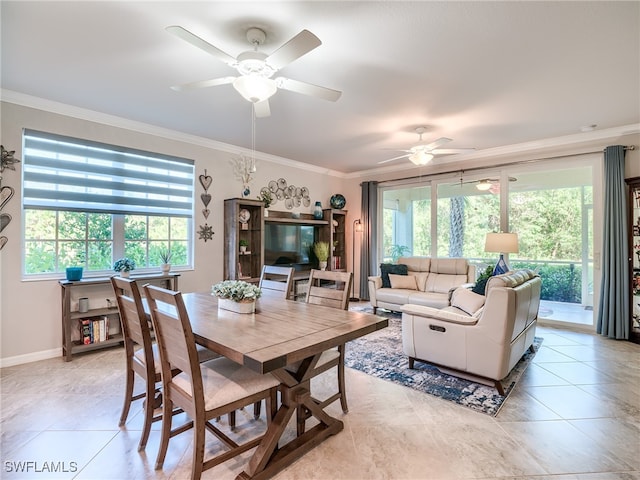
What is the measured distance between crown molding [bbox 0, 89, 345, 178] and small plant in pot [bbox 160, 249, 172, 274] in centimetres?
154

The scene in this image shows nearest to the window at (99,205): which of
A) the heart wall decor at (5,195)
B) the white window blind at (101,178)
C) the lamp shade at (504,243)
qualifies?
the white window blind at (101,178)

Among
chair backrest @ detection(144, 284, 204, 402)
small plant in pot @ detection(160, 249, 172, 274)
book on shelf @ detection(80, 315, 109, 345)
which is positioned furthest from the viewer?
small plant in pot @ detection(160, 249, 172, 274)

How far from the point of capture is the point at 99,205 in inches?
146

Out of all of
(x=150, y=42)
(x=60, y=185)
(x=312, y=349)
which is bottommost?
(x=312, y=349)

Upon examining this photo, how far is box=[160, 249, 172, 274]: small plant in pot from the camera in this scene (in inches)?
159

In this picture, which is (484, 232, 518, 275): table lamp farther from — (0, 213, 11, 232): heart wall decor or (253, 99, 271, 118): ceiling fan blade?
(0, 213, 11, 232): heart wall decor

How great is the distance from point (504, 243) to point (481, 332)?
2325 mm

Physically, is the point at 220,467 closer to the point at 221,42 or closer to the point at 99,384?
the point at 99,384

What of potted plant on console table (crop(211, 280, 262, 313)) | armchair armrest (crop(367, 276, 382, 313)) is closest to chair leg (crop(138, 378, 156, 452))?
potted plant on console table (crop(211, 280, 262, 313))

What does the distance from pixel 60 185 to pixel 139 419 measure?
8.91 ft

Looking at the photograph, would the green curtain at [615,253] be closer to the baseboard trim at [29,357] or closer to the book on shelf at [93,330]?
the book on shelf at [93,330]

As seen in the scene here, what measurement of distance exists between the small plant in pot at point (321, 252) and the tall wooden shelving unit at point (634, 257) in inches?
172

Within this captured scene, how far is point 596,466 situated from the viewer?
1.79m

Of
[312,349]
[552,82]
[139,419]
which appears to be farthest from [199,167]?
[552,82]
